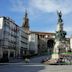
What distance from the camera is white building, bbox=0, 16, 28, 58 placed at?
9450 centimetres

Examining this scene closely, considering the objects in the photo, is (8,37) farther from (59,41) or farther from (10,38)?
(59,41)

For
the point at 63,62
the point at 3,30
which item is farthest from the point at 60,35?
the point at 3,30

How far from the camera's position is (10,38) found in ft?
339

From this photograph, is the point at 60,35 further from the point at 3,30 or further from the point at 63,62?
the point at 3,30

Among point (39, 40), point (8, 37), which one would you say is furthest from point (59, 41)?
point (39, 40)

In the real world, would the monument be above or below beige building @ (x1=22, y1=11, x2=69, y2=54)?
below

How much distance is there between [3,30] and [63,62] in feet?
114

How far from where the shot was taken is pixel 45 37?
593 feet

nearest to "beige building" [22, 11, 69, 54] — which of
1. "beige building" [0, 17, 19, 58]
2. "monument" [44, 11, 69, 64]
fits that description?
"beige building" [0, 17, 19, 58]

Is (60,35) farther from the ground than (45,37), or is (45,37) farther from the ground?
(45,37)

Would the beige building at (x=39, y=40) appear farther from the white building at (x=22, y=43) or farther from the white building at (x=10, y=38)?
the white building at (x=10, y=38)

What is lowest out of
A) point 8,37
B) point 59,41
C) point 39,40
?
point 59,41

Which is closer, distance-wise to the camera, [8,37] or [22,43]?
[8,37]

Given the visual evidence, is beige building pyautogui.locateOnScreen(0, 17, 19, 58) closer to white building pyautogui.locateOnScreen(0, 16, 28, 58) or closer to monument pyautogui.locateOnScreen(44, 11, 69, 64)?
white building pyautogui.locateOnScreen(0, 16, 28, 58)
